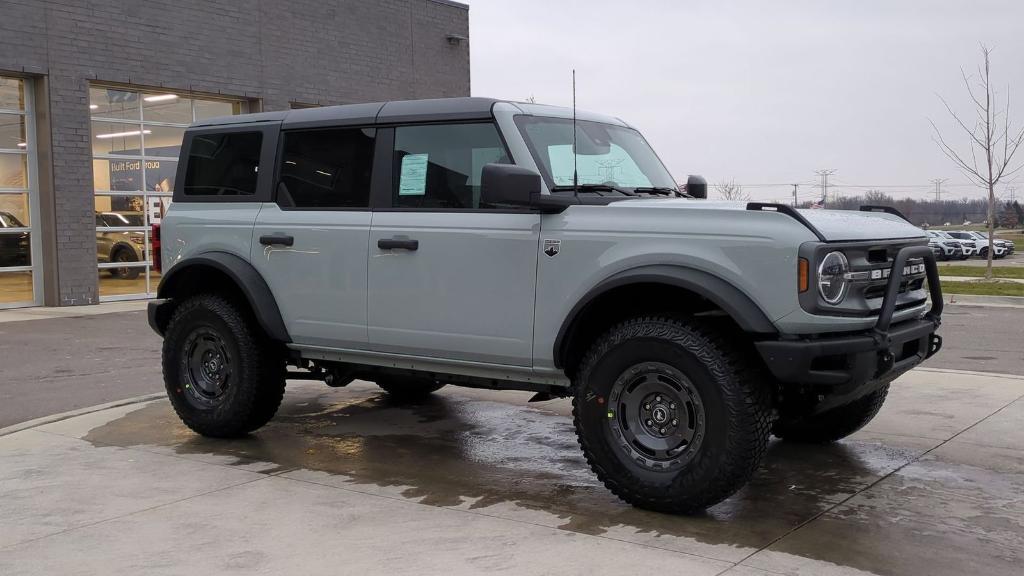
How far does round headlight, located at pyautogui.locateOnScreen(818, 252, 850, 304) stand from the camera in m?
4.62

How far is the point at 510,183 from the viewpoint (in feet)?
16.8

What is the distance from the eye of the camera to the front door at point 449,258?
5.49 m

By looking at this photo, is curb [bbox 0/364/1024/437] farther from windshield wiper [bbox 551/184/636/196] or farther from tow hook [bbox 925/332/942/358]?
windshield wiper [bbox 551/184/636/196]

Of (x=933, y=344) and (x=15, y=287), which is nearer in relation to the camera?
(x=933, y=344)

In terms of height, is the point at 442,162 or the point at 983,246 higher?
the point at 442,162

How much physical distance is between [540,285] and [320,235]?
1.69m

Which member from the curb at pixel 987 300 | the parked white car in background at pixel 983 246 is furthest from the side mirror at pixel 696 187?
the parked white car in background at pixel 983 246

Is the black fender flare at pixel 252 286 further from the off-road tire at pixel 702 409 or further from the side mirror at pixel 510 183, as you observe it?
the off-road tire at pixel 702 409

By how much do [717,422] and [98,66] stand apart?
57.9 ft

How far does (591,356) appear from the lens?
16.9 ft

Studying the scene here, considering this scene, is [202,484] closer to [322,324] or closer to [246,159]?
[322,324]

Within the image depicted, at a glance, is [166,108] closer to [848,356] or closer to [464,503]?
[464,503]

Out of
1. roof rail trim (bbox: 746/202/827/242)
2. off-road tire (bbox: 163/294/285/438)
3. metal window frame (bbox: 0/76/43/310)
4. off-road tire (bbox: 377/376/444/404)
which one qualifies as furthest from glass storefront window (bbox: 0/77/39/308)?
roof rail trim (bbox: 746/202/827/242)

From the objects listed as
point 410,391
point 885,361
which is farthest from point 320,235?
point 885,361
